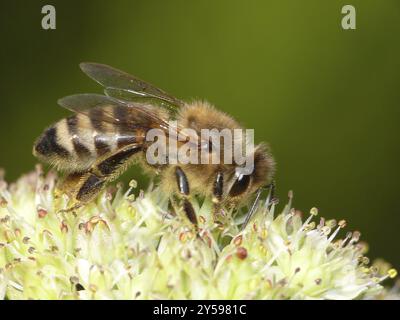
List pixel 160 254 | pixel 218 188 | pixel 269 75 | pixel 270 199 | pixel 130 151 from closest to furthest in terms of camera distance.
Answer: pixel 160 254 < pixel 218 188 < pixel 130 151 < pixel 270 199 < pixel 269 75

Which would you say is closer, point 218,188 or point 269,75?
point 218,188

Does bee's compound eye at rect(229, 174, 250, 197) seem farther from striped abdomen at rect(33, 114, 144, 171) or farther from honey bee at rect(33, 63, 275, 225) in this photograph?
striped abdomen at rect(33, 114, 144, 171)

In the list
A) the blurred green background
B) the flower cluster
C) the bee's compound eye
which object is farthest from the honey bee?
the blurred green background

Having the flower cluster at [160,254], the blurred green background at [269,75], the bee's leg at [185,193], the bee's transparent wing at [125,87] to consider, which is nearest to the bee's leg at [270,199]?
the flower cluster at [160,254]

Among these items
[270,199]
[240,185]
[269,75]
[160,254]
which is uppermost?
[269,75]

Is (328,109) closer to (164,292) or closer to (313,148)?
(313,148)

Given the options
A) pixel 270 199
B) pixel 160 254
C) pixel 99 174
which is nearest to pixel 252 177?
pixel 270 199

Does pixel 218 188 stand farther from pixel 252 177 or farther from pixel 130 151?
pixel 130 151

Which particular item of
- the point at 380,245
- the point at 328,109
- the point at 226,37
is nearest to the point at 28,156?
the point at 226,37
